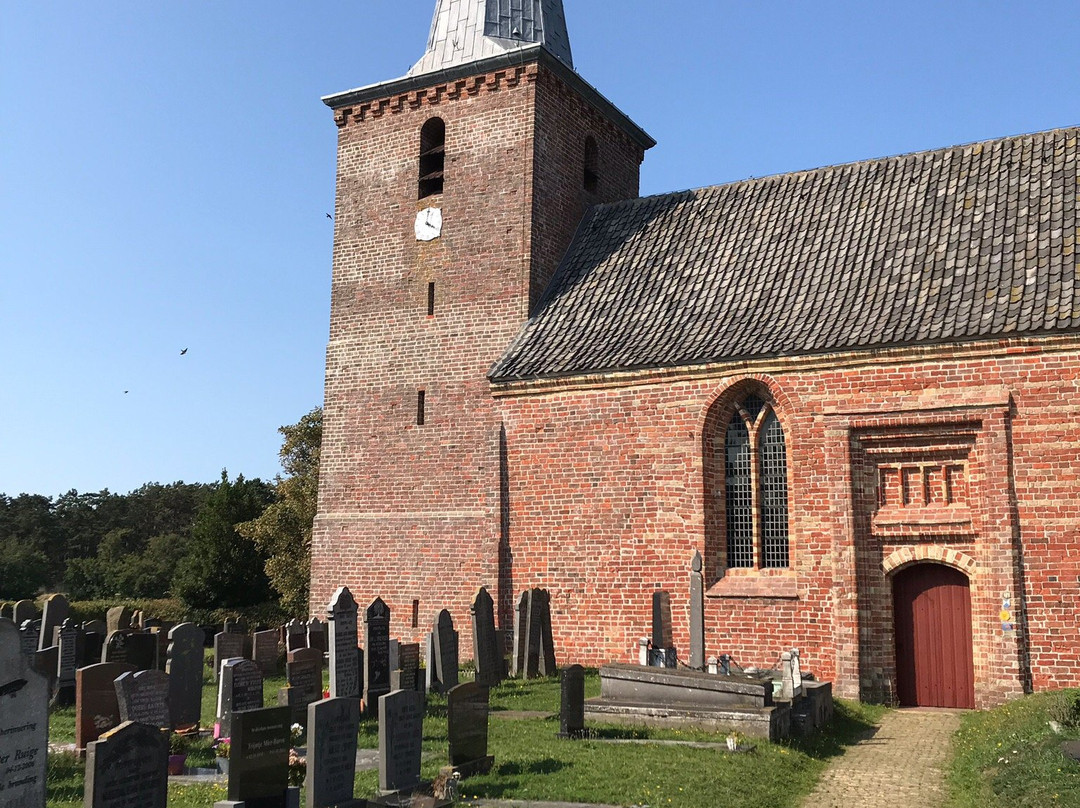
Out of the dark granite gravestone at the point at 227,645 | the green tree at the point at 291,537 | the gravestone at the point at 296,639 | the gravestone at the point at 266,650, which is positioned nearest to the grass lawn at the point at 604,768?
the gravestone at the point at 296,639

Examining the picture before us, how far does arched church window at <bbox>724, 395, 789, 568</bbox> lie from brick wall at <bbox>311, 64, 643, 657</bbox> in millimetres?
4403

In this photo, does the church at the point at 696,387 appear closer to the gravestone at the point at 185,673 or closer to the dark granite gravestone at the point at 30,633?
the dark granite gravestone at the point at 30,633

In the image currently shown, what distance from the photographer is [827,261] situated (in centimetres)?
1806

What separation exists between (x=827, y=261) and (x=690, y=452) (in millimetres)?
4338

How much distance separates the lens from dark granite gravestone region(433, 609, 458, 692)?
14.6m

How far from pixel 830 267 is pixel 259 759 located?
13.5m

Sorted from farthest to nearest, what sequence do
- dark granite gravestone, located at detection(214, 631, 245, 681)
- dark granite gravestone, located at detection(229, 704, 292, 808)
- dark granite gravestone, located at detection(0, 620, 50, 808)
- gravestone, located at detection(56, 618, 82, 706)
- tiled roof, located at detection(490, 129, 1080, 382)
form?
1. dark granite gravestone, located at detection(214, 631, 245, 681)
2. tiled roof, located at detection(490, 129, 1080, 382)
3. gravestone, located at detection(56, 618, 82, 706)
4. dark granite gravestone, located at detection(229, 704, 292, 808)
5. dark granite gravestone, located at detection(0, 620, 50, 808)

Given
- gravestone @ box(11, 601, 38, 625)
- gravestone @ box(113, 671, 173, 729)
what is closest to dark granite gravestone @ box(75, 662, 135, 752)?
gravestone @ box(113, 671, 173, 729)

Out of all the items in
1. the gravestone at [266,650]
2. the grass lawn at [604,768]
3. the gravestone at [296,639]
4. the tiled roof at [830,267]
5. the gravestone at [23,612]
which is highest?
the tiled roof at [830,267]

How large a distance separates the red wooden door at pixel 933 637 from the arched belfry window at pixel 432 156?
12781 mm

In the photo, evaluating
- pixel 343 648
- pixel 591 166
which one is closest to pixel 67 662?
pixel 343 648

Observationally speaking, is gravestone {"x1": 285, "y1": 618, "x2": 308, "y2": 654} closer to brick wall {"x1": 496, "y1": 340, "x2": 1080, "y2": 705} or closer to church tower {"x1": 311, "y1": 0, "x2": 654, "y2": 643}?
church tower {"x1": 311, "y1": 0, "x2": 654, "y2": 643}

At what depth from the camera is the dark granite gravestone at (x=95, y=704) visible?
10609 mm

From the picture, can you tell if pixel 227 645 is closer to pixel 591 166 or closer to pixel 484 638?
pixel 484 638
